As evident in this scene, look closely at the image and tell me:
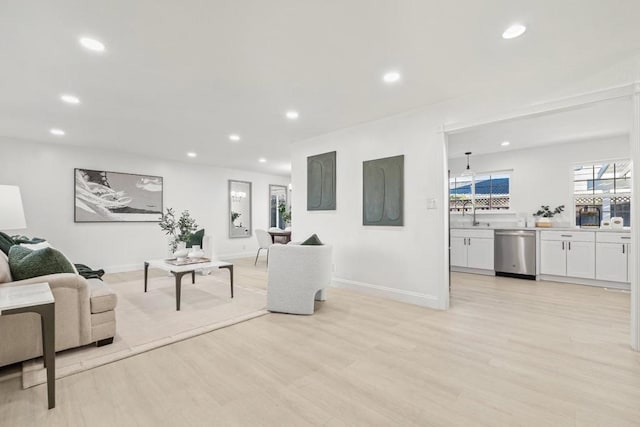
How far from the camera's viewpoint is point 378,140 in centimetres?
424

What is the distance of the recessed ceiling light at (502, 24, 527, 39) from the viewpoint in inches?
84.4

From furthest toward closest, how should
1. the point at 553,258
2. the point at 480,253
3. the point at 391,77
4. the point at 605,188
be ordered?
the point at 480,253 < the point at 605,188 < the point at 553,258 < the point at 391,77

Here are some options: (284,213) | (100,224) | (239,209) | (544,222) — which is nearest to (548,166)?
(544,222)

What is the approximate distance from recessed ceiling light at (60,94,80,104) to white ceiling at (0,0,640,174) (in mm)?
78

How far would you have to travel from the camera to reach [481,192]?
6.43m

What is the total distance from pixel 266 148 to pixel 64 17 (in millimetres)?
3941

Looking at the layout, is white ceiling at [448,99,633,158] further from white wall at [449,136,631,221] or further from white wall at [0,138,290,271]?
white wall at [0,138,290,271]

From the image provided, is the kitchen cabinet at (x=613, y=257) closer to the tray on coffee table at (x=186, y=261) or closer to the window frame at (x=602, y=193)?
the window frame at (x=602, y=193)

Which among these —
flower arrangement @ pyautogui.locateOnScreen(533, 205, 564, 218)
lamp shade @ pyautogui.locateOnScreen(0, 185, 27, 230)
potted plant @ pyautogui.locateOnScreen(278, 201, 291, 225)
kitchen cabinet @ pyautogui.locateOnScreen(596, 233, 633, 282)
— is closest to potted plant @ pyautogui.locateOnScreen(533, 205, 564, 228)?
flower arrangement @ pyautogui.locateOnScreen(533, 205, 564, 218)

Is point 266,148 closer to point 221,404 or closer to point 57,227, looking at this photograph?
point 57,227

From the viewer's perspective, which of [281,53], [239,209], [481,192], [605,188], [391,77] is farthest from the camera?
[239,209]

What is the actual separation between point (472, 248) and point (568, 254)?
4.72ft

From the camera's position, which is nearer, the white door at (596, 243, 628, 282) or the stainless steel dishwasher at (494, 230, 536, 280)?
the white door at (596, 243, 628, 282)

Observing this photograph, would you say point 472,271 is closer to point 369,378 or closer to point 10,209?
point 369,378
